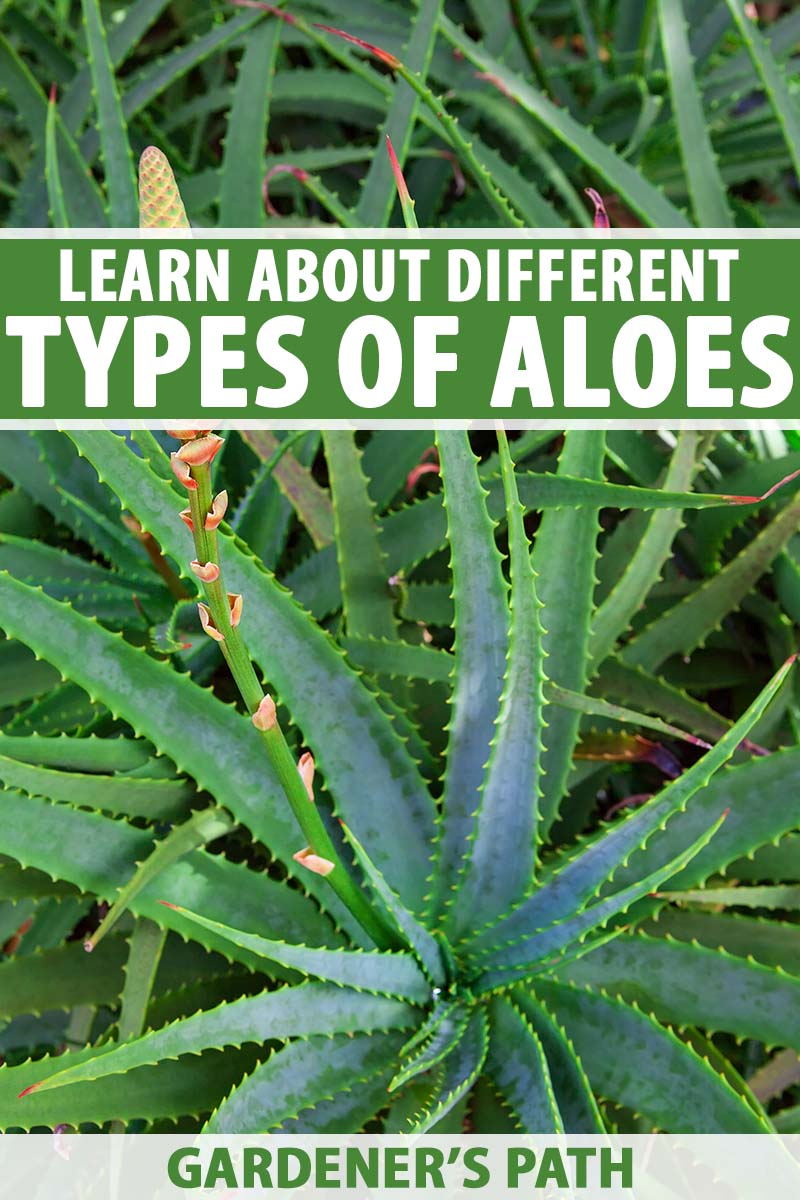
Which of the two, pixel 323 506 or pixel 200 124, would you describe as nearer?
pixel 323 506

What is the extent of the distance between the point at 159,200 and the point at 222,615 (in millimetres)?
107

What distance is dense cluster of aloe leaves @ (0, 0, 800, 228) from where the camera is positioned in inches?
29.8

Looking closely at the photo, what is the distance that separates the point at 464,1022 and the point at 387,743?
14 centimetres

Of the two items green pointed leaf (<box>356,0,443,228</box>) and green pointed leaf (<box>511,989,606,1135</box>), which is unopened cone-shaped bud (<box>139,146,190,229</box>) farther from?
green pointed leaf (<box>356,0,443,228</box>)

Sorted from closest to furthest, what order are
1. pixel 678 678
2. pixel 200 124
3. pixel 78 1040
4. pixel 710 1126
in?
1. pixel 710 1126
2. pixel 78 1040
3. pixel 678 678
4. pixel 200 124

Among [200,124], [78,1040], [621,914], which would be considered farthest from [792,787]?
[200,124]

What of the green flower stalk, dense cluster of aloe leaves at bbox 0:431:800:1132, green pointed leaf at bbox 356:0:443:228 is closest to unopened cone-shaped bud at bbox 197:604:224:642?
the green flower stalk

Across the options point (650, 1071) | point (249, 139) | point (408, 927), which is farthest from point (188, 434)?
point (249, 139)

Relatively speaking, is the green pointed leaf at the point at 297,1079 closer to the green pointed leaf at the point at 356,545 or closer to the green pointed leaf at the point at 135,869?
the green pointed leaf at the point at 135,869

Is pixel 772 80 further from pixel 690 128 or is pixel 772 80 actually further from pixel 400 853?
pixel 400 853

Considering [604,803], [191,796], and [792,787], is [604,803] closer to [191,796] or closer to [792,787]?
[792,787]

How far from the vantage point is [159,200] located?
0.23 m

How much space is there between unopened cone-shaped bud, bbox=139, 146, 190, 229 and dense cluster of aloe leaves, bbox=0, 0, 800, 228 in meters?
0.44
